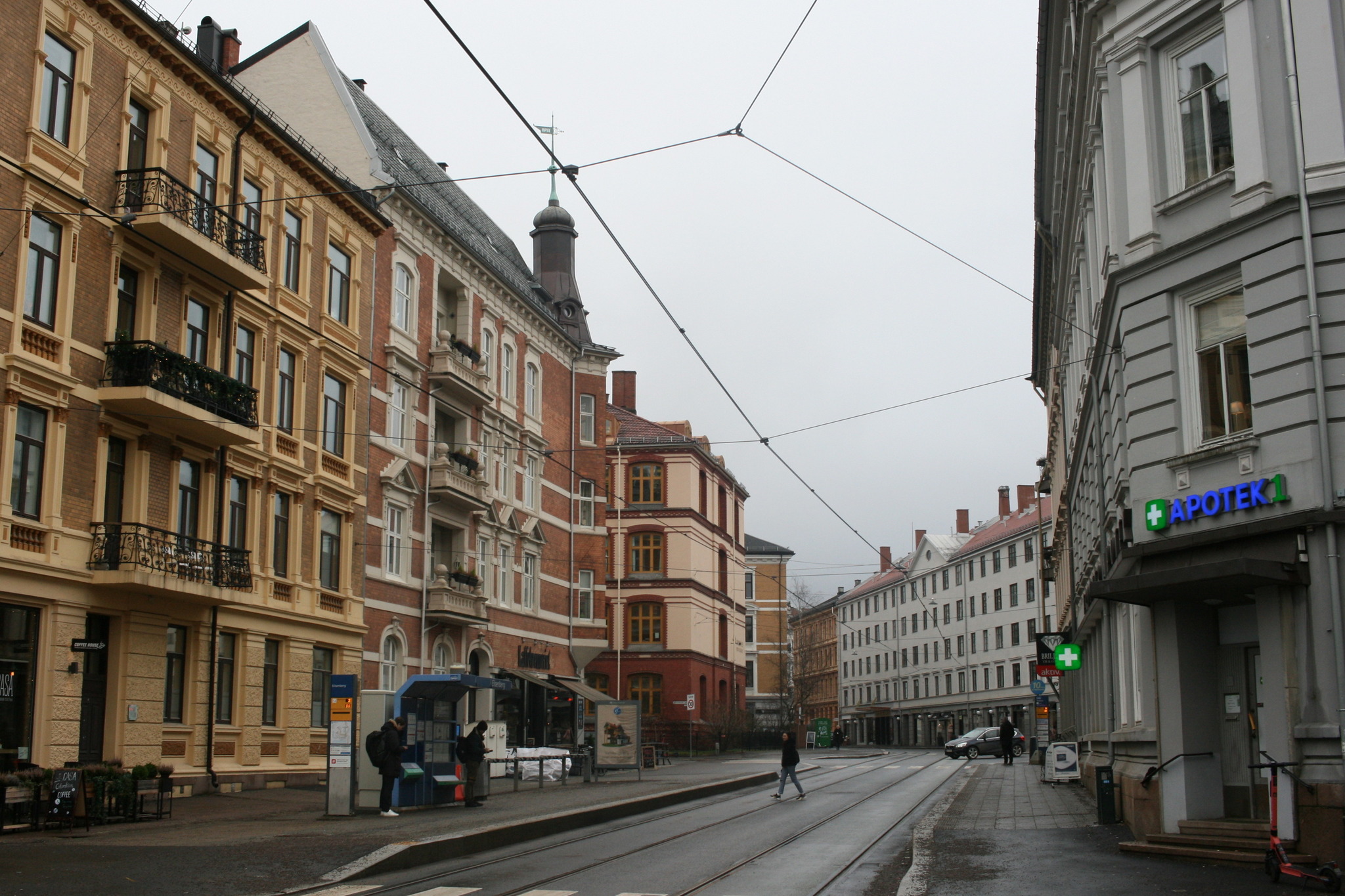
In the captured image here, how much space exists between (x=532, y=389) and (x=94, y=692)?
24734 mm

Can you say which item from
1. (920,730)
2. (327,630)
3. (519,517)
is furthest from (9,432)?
(920,730)

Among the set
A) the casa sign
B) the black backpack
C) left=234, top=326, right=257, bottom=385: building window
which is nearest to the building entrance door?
the black backpack

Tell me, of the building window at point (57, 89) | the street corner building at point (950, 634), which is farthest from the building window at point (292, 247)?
the street corner building at point (950, 634)

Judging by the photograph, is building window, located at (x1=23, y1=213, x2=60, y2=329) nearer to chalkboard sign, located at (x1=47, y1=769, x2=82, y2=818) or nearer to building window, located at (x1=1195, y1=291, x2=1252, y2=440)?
chalkboard sign, located at (x1=47, y1=769, x2=82, y2=818)

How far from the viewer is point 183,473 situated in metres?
25.6

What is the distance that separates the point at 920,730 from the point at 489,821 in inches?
3485

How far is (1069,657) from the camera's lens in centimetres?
2698

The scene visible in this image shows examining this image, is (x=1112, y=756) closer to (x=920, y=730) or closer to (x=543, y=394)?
(x=543, y=394)

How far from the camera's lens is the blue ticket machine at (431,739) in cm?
2233

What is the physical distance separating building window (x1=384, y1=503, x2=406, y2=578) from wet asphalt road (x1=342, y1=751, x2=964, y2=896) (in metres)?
11.9

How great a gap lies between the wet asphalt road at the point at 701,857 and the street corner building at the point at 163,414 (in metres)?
8.90

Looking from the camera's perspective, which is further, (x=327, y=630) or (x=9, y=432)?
(x=327, y=630)

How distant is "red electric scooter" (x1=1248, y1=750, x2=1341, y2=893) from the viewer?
39.1 ft

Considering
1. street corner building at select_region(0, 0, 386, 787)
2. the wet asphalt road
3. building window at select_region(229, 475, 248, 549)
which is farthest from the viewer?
building window at select_region(229, 475, 248, 549)
